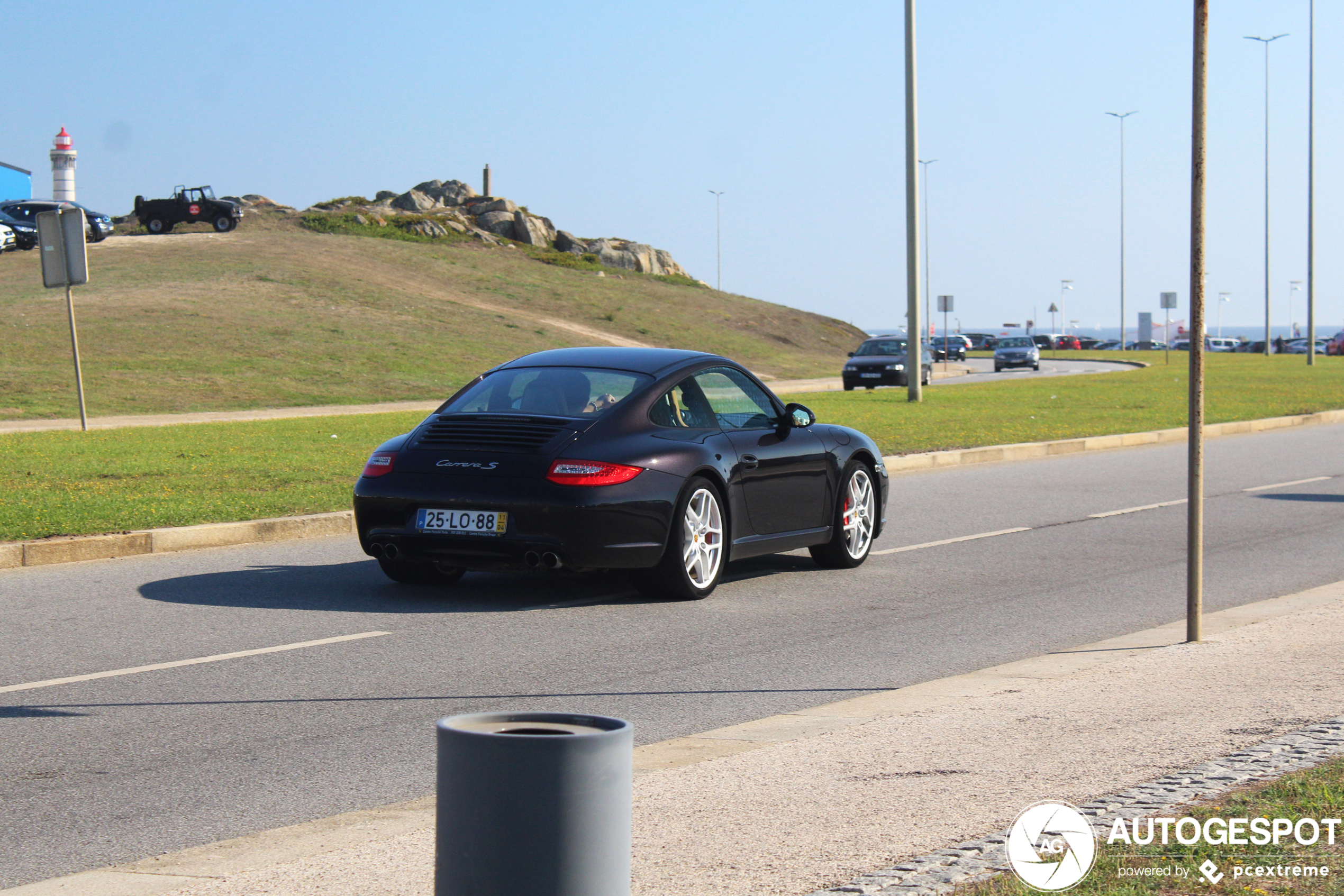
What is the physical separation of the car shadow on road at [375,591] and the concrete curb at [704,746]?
270 cm

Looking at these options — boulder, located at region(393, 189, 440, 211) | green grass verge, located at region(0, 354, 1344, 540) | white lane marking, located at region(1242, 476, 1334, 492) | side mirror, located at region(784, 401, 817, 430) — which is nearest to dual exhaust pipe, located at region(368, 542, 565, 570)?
side mirror, located at region(784, 401, 817, 430)

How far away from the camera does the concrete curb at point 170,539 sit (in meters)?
10.3

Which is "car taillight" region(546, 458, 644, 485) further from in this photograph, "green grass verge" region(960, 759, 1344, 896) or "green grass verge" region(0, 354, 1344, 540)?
"green grass verge" region(960, 759, 1344, 896)

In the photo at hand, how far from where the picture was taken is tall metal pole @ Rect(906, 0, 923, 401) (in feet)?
97.0

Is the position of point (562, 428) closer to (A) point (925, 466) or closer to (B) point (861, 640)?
(B) point (861, 640)

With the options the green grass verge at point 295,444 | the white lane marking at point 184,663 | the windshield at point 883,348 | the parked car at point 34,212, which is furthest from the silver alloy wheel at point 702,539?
the parked car at point 34,212

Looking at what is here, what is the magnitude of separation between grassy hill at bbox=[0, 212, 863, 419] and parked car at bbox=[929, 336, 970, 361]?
475 cm

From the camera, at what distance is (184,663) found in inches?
283

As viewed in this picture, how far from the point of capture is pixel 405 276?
60.4 meters

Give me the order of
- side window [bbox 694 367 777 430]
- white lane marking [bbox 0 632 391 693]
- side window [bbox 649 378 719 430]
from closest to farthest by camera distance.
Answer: white lane marking [bbox 0 632 391 693] < side window [bbox 649 378 719 430] < side window [bbox 694 367 777 430]

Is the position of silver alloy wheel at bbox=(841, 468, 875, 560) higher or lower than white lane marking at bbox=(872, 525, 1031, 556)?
higher

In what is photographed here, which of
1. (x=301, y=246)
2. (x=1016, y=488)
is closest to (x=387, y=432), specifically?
(x=1016, y=488)

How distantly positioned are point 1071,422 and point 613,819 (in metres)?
23.0

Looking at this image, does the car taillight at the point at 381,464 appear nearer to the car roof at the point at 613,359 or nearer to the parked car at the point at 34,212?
the car roof at the point at 613,359
